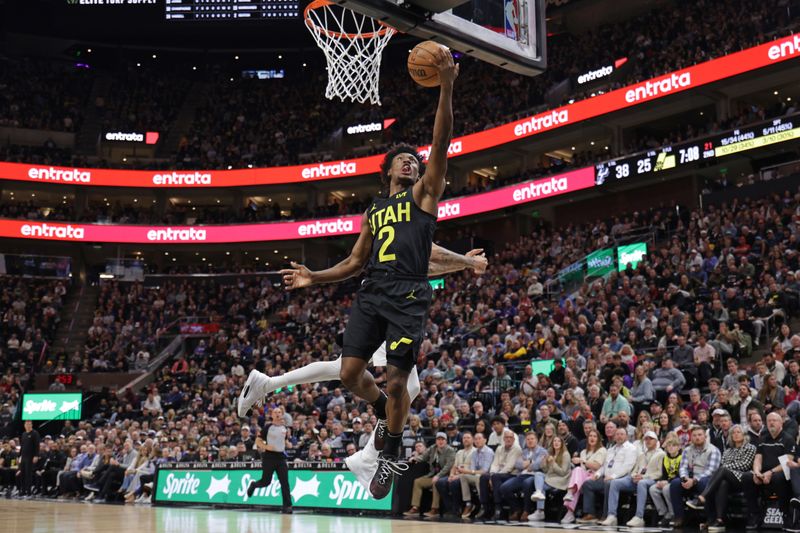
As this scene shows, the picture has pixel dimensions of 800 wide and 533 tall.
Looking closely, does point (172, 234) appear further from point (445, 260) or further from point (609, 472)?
point (445, 260)

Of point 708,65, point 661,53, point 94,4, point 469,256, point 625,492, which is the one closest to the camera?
point 469,256

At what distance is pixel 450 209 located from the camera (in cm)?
3641

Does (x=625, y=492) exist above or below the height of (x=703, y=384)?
below

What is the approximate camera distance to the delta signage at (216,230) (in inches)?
1412

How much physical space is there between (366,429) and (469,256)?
10.4m

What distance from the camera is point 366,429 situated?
53.1 feet

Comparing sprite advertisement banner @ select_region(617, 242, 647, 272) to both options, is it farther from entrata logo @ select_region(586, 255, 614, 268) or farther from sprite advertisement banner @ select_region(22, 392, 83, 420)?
sprite advertisement banner @ select_region(22, 392, 83, 420)

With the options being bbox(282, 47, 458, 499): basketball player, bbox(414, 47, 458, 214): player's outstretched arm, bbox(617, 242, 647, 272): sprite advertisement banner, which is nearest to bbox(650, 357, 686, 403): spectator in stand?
bbox(282, 47, 458, 499): basketball player

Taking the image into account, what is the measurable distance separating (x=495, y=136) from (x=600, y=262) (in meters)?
10.1

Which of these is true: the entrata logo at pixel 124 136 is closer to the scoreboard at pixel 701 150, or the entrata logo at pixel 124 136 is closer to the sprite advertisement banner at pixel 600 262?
the scoreboard at pixel 701 150

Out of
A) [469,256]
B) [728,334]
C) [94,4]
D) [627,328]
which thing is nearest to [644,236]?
[627,328]

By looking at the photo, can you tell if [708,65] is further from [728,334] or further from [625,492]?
[625,492]

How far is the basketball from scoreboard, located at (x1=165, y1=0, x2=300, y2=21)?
3209 centimetres

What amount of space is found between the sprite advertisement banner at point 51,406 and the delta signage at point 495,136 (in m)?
15.5
